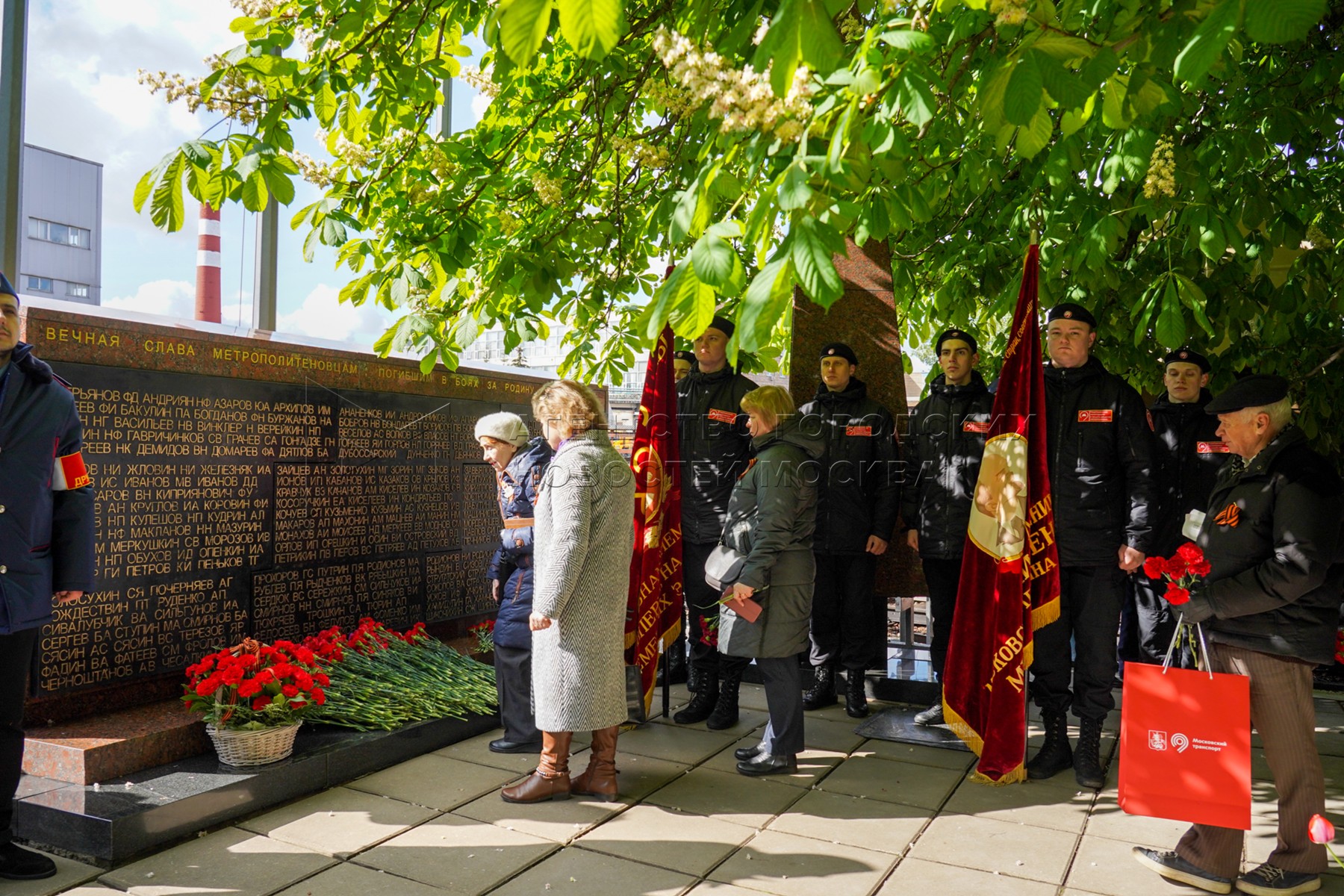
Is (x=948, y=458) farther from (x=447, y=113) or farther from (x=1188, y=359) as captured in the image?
(x=447, y=113)

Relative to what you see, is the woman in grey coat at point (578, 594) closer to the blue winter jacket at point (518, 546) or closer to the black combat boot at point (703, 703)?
the blue winter jacket at point (518, 546)

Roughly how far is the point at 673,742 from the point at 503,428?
1.96 meters

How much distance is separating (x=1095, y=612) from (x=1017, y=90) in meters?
3.26

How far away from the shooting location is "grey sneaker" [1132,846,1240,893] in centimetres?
347

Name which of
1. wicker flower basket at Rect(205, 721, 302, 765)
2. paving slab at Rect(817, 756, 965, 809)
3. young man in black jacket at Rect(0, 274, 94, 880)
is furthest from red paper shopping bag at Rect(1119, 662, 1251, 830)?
young man in black jacket at Rect(0, 274, 94, 880)

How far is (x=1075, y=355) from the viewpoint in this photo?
191 inches

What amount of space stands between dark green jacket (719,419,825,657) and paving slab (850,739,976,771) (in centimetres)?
92

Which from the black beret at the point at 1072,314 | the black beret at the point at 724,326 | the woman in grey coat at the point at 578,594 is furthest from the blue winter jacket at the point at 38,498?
the black beret at the point at 1072,314

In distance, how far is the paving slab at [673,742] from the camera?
5.06 metres

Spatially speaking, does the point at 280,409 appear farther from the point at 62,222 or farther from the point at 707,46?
the point at 62,222

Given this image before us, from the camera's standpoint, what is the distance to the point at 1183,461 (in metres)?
5.95

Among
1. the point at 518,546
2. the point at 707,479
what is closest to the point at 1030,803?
the point at 707,479

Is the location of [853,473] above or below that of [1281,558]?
above

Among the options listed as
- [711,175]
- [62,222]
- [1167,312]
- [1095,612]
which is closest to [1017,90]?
[711,175]
